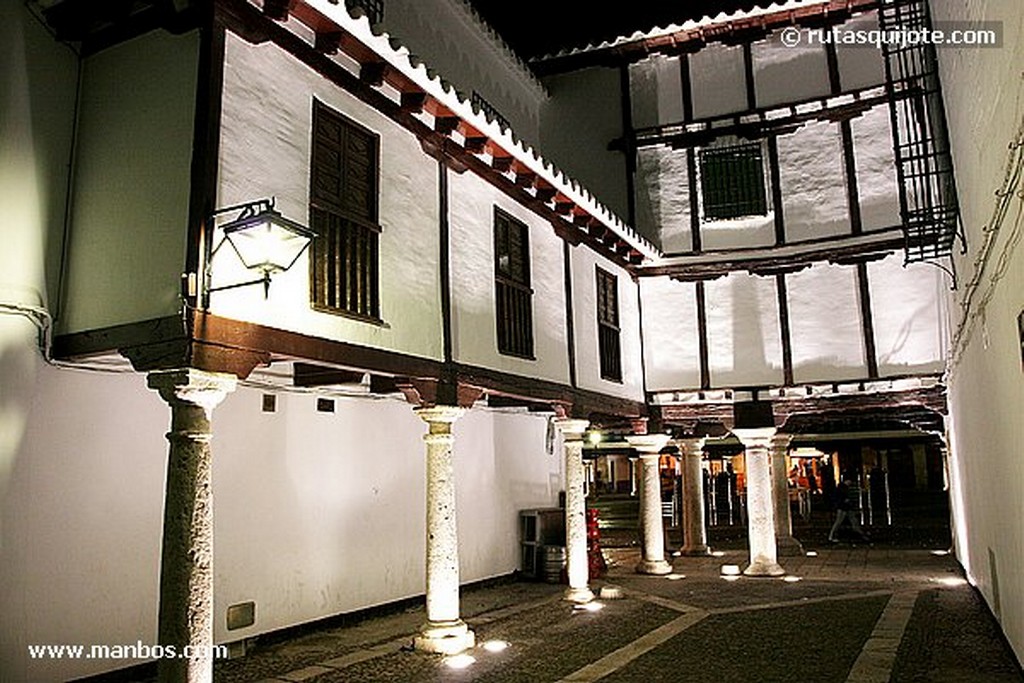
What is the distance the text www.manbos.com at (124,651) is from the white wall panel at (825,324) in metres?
10.8

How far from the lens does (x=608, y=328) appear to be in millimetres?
14492

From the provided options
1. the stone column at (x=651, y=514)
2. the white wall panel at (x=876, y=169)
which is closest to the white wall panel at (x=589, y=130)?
the white wall panel at (x=876, y=169)

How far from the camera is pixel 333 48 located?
25.8 feet

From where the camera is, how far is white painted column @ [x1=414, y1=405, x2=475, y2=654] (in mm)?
9211

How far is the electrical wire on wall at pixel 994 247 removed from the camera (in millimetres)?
4844

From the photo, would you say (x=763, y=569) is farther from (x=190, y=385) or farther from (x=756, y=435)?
(x=190, y=385)

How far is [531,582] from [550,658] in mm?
6438

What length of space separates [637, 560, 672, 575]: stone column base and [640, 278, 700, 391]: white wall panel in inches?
133

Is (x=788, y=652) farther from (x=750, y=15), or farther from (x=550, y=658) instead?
(x=750, y=15)

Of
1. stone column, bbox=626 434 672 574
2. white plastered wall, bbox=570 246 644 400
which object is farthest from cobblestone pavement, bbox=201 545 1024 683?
white plastered wall, bbox=570 246 644 400

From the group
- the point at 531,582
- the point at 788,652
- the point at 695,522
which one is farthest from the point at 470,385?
the point at 695,522

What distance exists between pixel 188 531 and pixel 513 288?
5.87 m

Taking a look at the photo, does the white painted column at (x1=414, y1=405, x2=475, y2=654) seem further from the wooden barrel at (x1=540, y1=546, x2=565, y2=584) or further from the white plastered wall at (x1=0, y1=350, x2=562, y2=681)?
the wooden barrel at (x1=540, y1=546, x2=565, y2=584)

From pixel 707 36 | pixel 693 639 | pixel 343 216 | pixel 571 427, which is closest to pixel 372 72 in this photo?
pixel 343 216
